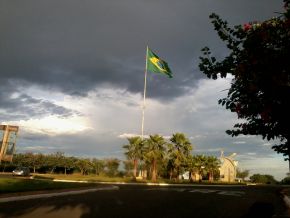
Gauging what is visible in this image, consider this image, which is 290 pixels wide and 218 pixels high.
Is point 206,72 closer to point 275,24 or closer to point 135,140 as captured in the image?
point 275,24

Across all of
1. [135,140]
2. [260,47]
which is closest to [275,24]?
[260,47]

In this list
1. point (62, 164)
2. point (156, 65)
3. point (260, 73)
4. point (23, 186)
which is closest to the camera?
point (260, 73)

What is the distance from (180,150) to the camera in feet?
249

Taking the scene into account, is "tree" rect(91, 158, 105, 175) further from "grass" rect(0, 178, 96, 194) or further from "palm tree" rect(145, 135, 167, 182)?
"grass" rect(0, 178, 96, 194)

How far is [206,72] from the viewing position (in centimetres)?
727

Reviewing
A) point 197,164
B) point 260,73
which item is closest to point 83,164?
point 197,164

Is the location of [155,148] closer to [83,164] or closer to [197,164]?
[197,164]

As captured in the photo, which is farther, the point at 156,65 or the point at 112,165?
the point at 112,165

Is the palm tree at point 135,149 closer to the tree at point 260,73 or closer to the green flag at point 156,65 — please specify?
the green flag at point 156,65

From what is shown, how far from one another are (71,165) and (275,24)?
9884 centimetres

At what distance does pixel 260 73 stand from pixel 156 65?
1548 inches

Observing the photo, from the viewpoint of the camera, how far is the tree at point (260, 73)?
19.9 feet

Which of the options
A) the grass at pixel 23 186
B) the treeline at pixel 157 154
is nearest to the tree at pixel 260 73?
the grass at pixel 23 186

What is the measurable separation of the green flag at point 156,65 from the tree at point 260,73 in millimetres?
36670
